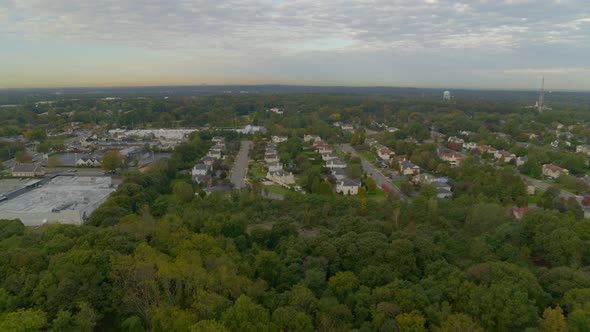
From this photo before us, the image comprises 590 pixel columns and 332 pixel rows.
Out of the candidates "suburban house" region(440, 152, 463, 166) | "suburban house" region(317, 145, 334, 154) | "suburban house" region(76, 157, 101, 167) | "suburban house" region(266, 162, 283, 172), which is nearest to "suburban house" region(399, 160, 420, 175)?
"suburban house" region(440, 152, 463, 166)

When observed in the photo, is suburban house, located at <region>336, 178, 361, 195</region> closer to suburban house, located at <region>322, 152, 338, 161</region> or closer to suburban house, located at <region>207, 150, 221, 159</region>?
suburban house, located at <region>322, 152, 338, 161</region>

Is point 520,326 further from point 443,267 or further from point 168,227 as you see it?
point 168,227

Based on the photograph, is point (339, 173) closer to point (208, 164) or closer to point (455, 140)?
point (208, 164)

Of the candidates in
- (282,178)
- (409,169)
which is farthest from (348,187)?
(409,169)

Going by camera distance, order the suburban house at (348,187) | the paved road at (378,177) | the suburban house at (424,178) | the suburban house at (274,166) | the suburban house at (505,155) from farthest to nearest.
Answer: the suburban house at (505,155)
the suburban house at (274,166)
the suburban house at (424,178)
the paved road at (378,177)
the suburban house at (348,187)

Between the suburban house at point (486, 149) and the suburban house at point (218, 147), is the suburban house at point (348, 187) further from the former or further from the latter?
the suburban house at point (486, 149)

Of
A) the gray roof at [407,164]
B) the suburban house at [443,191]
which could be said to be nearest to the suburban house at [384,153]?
the gray roof at [407,164]

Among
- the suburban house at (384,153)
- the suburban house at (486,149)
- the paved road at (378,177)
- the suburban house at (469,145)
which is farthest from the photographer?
the suburban house at (469,145)

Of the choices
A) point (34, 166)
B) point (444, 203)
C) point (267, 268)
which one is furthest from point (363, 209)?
point (34, 166)
